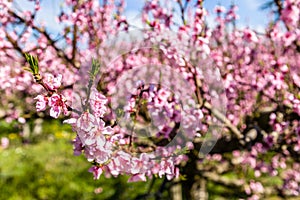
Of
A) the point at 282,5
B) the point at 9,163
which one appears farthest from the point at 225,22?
the point at 9,163

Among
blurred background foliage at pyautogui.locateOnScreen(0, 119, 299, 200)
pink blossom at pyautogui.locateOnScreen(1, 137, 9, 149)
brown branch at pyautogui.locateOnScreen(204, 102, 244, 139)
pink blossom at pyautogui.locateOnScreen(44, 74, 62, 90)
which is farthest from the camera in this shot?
pink blossom at pyautogui.locateOnScreen(1, 137, 9, 149)

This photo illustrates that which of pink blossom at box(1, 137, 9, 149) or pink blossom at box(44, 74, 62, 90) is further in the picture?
pink blossom at box(1, 137, 9, 149)

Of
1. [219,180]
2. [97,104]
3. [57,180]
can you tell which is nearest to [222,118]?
[219,180]

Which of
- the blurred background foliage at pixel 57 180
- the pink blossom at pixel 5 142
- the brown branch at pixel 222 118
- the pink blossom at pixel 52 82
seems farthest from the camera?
the pink blossom at pixel 5 142

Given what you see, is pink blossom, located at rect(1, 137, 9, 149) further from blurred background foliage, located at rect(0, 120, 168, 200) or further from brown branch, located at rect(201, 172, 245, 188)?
brown branch, located at rect(201, 172, 245, 188)

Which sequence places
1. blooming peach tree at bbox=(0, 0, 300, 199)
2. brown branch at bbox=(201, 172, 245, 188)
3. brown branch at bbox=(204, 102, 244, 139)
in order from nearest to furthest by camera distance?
blooming peach tree at bbox=(0, 0, 300, 199)
brown branch at bbox=(204, 102, 244, 139)
brown branch at bbox=(201, 172, 245, 188)

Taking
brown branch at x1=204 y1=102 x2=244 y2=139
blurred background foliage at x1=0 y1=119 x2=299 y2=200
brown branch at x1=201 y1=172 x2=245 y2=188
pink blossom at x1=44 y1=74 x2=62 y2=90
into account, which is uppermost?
pink blossom at x1=44 y1=74 x2=62 y2=90

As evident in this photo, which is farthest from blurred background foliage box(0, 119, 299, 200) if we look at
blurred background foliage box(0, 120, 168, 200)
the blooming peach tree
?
the blooming peach tree

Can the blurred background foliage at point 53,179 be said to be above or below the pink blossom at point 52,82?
below

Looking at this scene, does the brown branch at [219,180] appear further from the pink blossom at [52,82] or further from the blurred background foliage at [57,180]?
the pink blossom at [52,82]

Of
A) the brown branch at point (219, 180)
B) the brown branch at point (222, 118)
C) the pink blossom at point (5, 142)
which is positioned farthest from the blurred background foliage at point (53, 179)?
the brown branch at point (222, 118)

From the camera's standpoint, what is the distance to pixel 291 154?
434 centimetres

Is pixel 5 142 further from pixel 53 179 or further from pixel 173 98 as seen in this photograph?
pixel 173 98

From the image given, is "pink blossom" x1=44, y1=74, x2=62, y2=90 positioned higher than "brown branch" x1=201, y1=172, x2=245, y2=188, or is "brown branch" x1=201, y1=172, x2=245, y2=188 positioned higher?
"pink blossom" x1=44, y1=74, x2=62, y2=90
